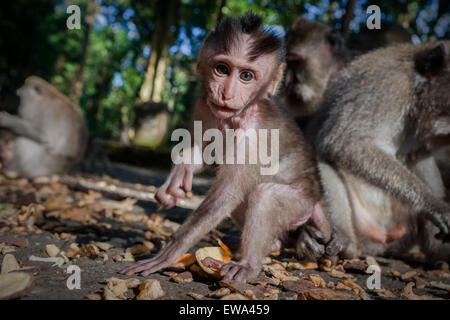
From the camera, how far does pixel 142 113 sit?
13.3 m

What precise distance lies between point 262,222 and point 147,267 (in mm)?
714

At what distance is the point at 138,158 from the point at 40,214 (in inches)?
268

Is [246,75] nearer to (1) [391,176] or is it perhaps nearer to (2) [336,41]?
(1) [391,176]

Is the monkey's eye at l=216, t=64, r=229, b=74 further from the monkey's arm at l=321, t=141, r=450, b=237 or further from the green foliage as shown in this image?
the green foliage

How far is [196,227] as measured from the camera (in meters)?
A: 2.19

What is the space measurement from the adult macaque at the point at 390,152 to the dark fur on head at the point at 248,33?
1.05 metres

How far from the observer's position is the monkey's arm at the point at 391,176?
9.16 feet

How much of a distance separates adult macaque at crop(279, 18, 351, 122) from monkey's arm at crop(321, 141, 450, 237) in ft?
4.58

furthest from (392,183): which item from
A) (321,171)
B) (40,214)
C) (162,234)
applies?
(40,214)

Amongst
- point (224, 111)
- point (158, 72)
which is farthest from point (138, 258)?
point (158, 72)

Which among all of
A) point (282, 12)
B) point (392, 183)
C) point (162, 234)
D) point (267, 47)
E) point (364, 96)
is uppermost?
point (282, 12)

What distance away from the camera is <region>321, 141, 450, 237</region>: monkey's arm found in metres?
2.79

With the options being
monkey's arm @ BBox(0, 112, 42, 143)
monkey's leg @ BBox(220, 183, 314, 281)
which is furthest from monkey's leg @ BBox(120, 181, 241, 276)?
monkey's arm @ BBox(0, 112, 42, 143)
